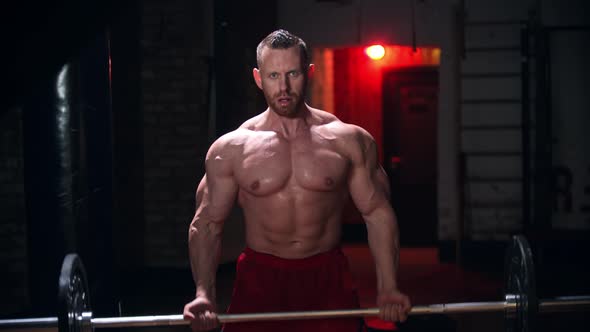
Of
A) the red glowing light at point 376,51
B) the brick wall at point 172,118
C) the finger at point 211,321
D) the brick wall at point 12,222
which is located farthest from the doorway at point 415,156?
the finger at point 211,321

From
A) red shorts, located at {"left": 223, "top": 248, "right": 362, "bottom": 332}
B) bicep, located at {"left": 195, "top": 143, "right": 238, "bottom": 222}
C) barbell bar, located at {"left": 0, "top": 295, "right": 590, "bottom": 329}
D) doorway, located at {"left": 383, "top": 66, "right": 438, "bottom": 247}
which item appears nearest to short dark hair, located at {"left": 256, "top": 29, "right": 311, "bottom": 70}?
bicep, located at {"left": 195, "top": 143, "right": 238, "bottom": 222}

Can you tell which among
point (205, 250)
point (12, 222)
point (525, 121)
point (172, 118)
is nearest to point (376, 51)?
point (525, 121)

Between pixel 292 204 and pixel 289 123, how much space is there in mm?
303

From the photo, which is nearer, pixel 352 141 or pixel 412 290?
pixel 352 141

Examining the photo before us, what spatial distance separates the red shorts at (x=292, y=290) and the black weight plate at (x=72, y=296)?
55 centimetres

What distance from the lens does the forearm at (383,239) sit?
2830 mm

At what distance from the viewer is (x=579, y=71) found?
713cm

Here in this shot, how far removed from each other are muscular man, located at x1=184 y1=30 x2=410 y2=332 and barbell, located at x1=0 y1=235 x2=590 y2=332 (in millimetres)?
230

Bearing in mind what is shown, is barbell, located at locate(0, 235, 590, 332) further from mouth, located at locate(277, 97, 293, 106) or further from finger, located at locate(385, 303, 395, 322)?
mouth, located at locate(277, 97, 293, 106)

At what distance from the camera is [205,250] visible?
9.41ft

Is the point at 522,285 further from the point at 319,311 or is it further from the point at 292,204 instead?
the point at 292,204

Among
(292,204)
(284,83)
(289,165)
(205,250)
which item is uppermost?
(284,83)

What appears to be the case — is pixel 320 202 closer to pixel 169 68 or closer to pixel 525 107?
pixel 169 68

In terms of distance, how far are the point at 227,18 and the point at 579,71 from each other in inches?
134
